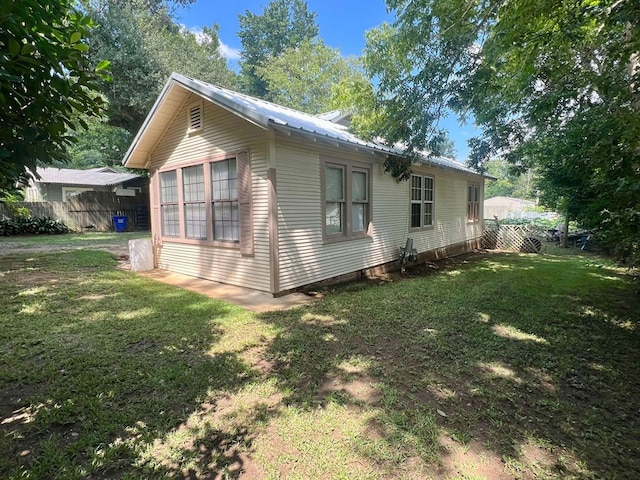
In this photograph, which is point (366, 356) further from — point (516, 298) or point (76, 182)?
point (76, 182)

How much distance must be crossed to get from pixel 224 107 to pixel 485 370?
18.3 ft

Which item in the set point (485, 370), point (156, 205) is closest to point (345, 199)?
point (485, 370)

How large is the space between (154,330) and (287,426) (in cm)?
278

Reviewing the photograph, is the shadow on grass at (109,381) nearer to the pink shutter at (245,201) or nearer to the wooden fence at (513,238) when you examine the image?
the pink shutter at (245,201)

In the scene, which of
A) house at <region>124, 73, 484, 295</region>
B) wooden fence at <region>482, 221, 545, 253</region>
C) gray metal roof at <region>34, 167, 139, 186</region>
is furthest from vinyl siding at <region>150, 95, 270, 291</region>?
gray metal roof at <region>34, 167, 139, 186</region>

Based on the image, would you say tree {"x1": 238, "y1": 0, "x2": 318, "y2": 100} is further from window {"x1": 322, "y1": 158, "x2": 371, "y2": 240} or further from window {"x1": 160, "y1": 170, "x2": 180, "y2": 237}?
window {"x1": 322, "y1": 158, "x2": 371, "y2": 240}

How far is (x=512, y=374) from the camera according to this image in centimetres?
338

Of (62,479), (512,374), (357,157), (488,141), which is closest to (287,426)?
(62,479)

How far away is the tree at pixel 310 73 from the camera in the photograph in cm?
2991

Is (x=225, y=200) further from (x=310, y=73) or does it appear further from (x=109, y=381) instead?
(x=310, y=73)

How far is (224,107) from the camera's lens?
19.0 feet

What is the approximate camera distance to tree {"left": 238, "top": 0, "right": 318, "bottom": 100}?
35.7 m

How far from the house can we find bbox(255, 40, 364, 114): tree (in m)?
23.6

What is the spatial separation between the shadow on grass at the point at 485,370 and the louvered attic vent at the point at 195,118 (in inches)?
181
